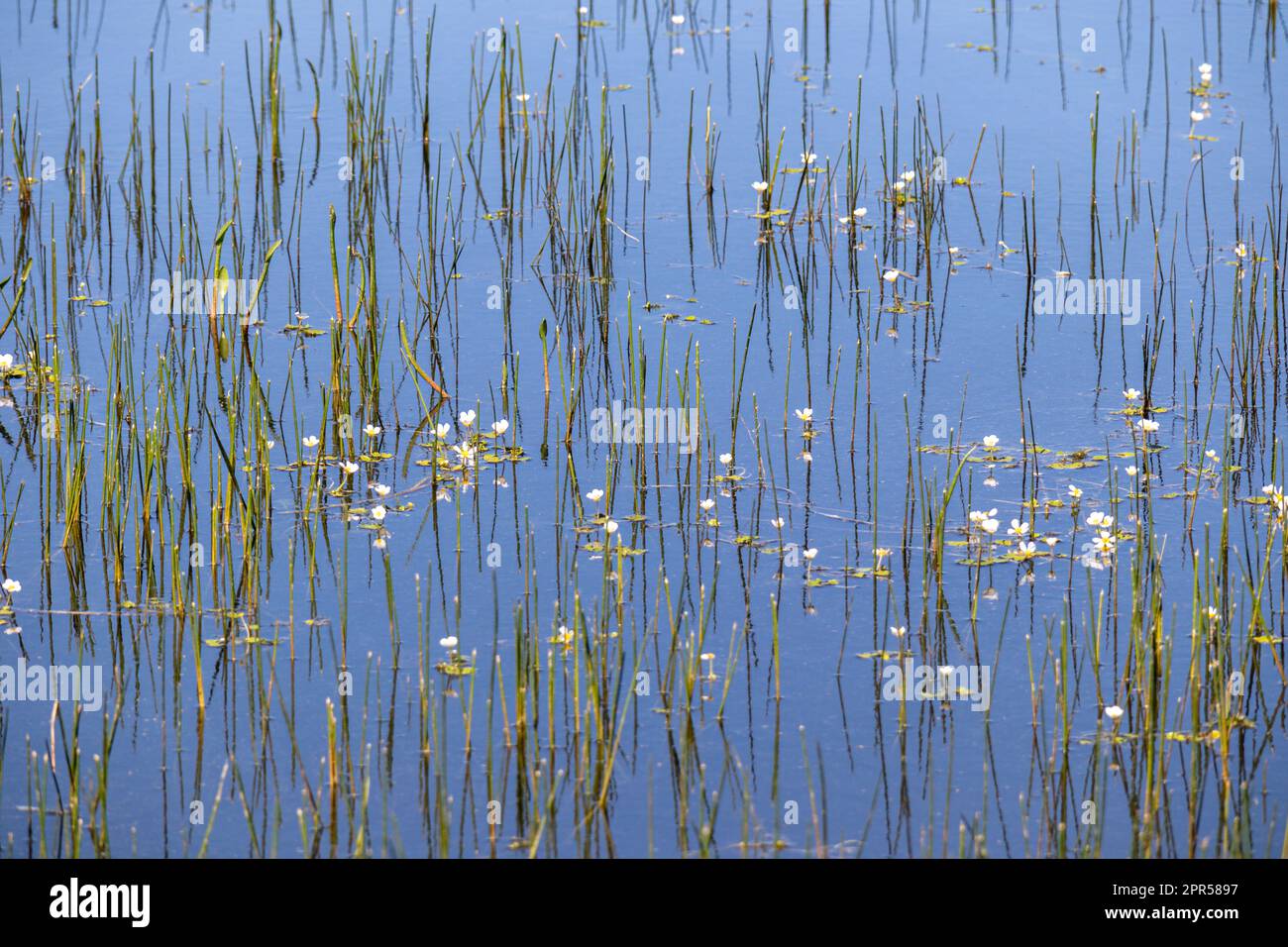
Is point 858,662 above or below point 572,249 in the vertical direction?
below

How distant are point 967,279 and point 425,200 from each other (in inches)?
77.8

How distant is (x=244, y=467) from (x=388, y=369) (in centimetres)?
72

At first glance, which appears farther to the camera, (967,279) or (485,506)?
(967,279)

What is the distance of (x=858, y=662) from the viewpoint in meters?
3.65

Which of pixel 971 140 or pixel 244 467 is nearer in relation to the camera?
pixel 244 467

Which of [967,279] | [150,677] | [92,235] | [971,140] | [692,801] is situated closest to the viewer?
[692,801]

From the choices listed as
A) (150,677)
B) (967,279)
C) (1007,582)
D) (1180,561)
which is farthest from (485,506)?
(967,279)

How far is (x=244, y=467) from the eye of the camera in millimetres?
4414

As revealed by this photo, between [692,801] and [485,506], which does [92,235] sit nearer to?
[485,506]

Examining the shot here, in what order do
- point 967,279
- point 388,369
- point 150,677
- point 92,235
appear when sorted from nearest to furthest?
point 150,677
point 388,369
point 967,279
point 92,235
